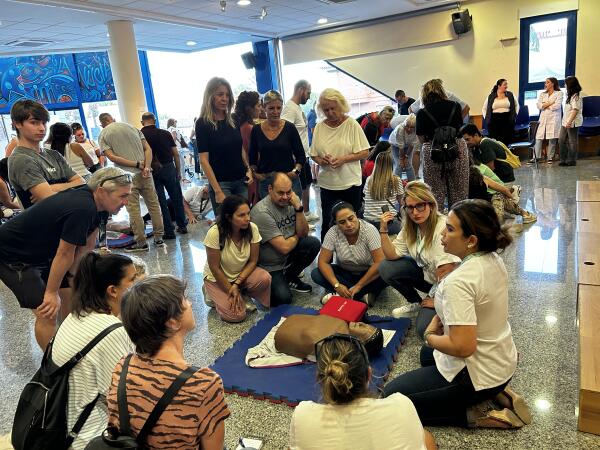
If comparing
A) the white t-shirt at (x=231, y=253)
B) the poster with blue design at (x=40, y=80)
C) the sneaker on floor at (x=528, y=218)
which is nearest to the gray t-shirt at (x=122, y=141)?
the white t-shirt at (x=231, y=253)

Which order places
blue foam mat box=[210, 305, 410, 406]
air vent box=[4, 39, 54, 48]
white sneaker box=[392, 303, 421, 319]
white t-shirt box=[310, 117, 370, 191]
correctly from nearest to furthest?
blue foam mat box=[210, 305, 410, 406]
white sneaker box=[392, 303, 421, 319]
white t-shirt box=[310, 117, 370, 191]
air vent box=[4, 39, 54, 48]

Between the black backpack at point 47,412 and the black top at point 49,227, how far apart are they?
773 millimetres

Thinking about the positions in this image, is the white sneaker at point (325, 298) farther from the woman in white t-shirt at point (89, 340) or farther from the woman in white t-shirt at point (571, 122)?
the woman in white t-shirt at point (571, 122)

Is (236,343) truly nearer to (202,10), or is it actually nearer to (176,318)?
(176,318)

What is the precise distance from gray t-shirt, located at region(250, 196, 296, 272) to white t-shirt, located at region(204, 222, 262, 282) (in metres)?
0.12

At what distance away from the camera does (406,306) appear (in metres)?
2.95

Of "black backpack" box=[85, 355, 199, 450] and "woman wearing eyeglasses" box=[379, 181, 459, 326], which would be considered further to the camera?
"woman wearing eyeglasses" box=[379, 181, 459, 326]

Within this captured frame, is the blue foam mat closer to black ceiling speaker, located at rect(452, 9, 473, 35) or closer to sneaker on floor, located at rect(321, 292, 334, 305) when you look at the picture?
sneaker on floor, located at rect(321, 292, 334, 305)

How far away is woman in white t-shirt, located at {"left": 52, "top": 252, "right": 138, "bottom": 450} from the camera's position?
1.45 m

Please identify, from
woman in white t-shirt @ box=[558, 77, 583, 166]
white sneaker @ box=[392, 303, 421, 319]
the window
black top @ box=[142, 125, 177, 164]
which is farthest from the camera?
the window

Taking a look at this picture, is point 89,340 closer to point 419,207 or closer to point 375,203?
point 419,207

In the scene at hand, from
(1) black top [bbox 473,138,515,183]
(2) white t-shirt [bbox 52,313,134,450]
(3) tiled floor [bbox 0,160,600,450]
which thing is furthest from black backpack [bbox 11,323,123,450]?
(1) black top [bbox 473,138,515,183]

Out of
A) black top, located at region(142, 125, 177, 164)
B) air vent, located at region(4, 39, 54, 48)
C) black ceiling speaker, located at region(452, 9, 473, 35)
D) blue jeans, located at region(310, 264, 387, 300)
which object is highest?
air vent, located at region(4, 39, 54, 48)

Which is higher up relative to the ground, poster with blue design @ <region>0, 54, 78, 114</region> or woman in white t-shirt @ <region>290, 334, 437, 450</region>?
poster with blue design @ <region>0, 54, 78, 114</region>
